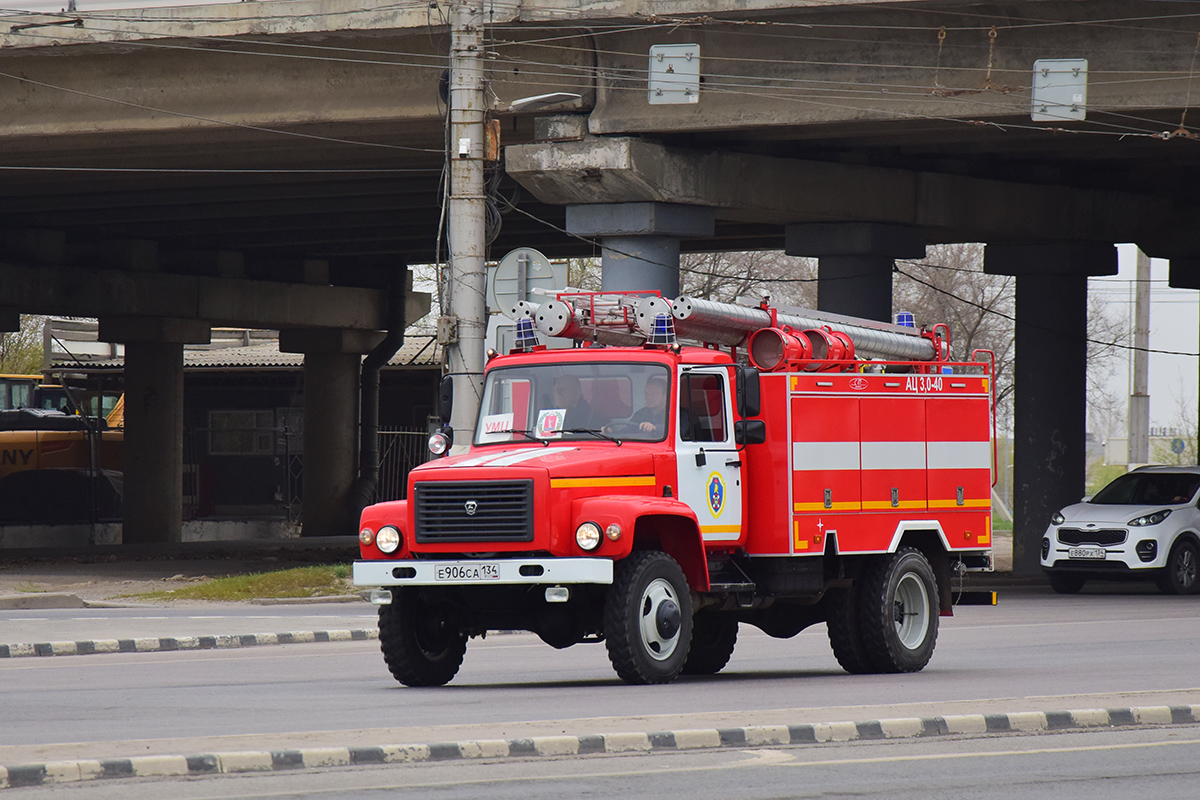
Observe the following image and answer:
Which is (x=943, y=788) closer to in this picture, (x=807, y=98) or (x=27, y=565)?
(x=807, y=98)

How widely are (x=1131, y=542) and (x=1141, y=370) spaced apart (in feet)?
60.8

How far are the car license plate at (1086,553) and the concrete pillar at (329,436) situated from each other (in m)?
24.7

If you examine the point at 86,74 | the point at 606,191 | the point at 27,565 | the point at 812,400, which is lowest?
the point at 27,565

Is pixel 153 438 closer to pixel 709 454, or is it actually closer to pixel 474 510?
pixel 709 454

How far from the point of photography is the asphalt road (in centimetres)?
1053

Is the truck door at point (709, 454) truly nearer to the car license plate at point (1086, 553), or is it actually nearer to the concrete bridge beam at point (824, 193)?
the concrete bridge beam at point (824, 193)

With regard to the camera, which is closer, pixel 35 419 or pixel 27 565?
pixel 27 565

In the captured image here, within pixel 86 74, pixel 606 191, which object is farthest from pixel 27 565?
pixel 606 191

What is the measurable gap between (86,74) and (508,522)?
15.3 meters

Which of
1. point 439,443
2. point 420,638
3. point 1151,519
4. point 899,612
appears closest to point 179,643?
point 439,443

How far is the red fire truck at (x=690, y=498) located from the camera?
43.5ft

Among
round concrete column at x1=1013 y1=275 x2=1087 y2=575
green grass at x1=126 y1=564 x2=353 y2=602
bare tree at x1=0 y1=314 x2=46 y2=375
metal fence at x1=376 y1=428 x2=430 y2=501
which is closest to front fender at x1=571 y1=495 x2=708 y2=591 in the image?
green grass at x1=126 y1=564 x2=353 y2=602

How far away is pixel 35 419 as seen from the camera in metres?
46.8

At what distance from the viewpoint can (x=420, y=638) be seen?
14008 mm
